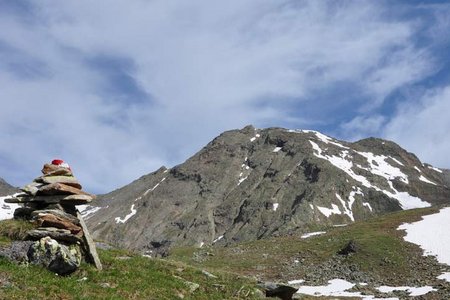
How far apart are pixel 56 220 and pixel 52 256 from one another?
102 inches

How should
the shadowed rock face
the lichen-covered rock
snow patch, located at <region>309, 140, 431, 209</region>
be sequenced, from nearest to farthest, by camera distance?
the lichen-covered rock
the shadowed rock face
snow patch, located at <region>309, 140, 431, 209</region>

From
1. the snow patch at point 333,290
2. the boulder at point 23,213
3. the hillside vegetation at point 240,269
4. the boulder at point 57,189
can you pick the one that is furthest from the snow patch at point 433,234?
the boulder at point 23,213

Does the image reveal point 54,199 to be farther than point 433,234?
No

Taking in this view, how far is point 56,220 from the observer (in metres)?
23.0

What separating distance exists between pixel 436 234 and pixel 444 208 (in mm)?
27546

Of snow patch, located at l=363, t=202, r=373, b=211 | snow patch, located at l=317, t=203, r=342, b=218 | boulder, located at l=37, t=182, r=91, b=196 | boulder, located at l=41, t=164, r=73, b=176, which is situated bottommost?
boulder, located at l=37, t=182, r=91, b=196

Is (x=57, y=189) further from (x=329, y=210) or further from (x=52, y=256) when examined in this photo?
(x=329, y=210)

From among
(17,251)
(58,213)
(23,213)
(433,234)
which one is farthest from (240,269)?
(17,251)

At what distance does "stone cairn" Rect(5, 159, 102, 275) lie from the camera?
2103 cm

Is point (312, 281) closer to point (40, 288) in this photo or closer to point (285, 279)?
point (285, 279)

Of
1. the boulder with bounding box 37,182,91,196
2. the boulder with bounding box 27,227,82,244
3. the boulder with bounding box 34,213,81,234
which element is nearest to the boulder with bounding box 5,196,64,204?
the boulder with bounding box 37,182,91,196

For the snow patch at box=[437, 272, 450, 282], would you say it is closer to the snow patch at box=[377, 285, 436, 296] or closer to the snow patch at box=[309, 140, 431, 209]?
the snow patch at box=[377, 285, 436, 296]

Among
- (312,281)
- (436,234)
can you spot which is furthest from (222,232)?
(312,281)

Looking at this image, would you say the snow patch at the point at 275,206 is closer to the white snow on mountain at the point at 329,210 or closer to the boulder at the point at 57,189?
the white snow on mountain at the point at 329,210
